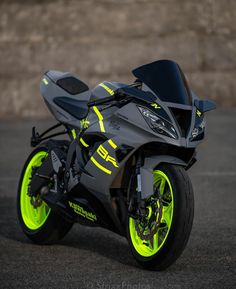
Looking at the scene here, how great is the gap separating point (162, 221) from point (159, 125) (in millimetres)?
654

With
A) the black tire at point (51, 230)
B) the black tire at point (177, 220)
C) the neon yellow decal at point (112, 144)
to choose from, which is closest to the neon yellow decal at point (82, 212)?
the black tire at point (51, 230)

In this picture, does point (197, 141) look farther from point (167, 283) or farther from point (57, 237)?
point (57, 237)

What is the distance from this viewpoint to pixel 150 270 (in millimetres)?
6500

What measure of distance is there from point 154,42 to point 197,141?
31.7 feet

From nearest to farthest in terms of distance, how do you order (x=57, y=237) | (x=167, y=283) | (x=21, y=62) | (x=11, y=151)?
1. (x=167, y=283)
2. (x=57, y=237)
3. (x=11, y=151)
4. (x=21, y=62)

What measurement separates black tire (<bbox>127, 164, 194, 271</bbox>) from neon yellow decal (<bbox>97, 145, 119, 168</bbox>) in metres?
0.42

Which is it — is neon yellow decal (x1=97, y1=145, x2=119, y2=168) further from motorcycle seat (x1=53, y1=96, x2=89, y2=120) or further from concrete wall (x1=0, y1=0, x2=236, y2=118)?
concrete wall (x1=0, y1=0, x2=236, y2=118)

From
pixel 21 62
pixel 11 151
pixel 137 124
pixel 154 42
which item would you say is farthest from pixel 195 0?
pixel 137 124

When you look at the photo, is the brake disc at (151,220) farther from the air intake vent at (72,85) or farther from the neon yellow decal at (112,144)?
the air intake vent at (72,85)

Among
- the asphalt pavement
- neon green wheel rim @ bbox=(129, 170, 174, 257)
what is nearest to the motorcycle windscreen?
neon green wheel rim @ bbox=(129, 170, 174, 257)

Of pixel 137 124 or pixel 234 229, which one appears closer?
pixel 137 124

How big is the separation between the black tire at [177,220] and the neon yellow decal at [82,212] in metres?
0.73

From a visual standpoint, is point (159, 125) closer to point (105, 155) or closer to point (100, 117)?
point (105, 155)

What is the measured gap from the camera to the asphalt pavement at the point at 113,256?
6188 millimetres
